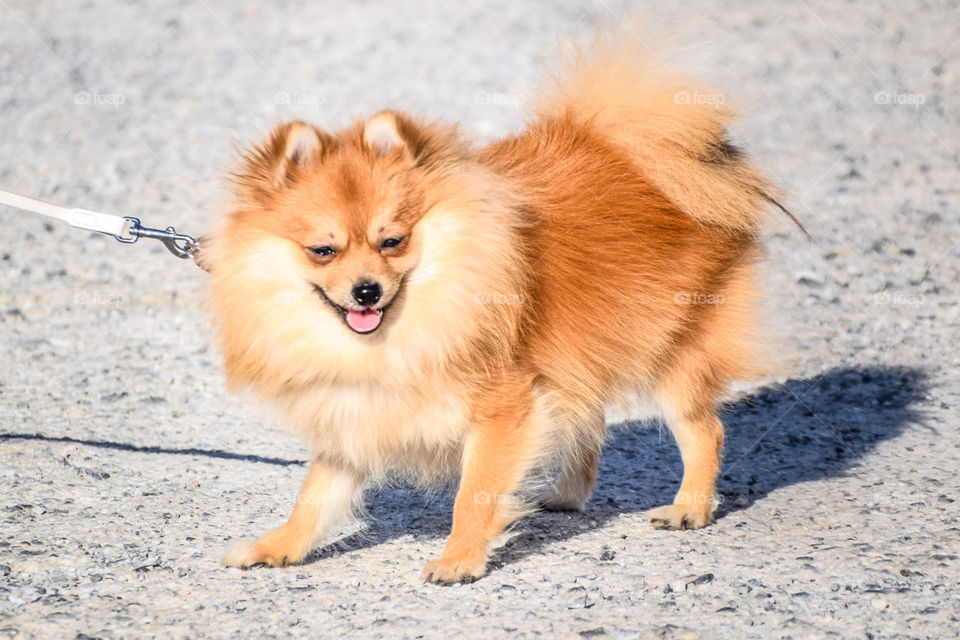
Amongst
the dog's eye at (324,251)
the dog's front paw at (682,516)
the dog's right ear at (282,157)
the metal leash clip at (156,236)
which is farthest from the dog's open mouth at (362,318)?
the dog's front paw at (682,516)

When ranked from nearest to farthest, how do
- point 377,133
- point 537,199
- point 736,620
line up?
1. point 736,620
2. point 377,133
3. point 537,199

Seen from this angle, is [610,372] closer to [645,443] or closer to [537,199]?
[537,199]

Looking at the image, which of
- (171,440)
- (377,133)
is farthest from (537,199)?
(171,440)

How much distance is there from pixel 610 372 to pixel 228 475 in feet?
6.19

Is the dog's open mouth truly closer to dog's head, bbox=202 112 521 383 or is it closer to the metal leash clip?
dog's head, bbox=202 112 521 383

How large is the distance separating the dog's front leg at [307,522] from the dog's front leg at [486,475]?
1.65 feet

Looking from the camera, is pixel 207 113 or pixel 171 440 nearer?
pixel 171 440

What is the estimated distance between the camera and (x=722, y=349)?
14.8 ft

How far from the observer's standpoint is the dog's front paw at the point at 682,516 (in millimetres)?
4281

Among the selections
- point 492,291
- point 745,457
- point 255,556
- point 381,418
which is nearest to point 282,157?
point 492,291

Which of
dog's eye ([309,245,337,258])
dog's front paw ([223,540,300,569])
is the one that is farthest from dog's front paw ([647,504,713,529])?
dog's eye ([309,245,337,258])

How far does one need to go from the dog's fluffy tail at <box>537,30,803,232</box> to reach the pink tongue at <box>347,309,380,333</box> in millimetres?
1450

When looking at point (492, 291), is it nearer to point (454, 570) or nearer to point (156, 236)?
point (454, 570)

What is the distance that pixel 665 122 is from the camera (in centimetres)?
425
